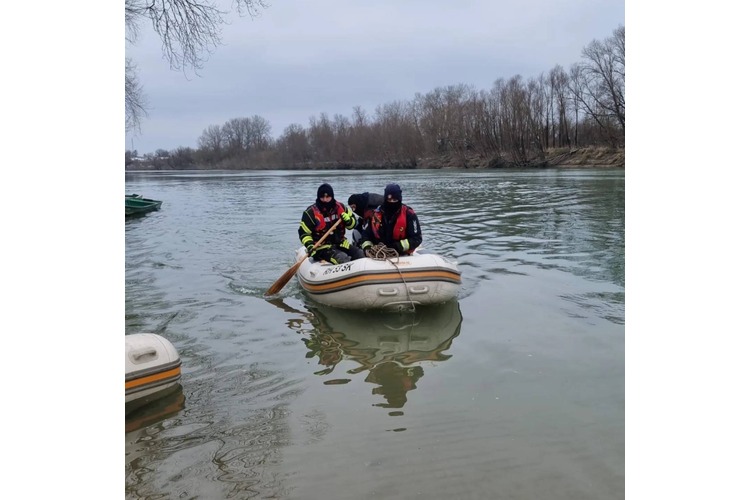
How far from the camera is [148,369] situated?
13.3ft

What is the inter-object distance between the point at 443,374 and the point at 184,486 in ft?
7.13

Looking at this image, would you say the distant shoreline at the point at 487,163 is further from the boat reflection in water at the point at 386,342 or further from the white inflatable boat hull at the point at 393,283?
the boat reflection in water at the point at 386,342

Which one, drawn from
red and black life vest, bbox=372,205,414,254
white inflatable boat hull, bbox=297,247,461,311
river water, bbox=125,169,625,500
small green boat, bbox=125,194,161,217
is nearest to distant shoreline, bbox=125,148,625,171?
small green boat, bbox=125,194,161,217

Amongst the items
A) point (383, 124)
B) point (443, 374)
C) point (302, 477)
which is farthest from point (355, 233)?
point (383, 124)

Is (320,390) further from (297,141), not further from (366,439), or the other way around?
(297,141)

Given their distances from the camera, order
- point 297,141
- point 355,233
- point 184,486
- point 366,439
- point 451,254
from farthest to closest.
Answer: point 297,141
point 451,254
point 355,233
point 366,439
point 184,486

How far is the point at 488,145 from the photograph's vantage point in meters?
50.7

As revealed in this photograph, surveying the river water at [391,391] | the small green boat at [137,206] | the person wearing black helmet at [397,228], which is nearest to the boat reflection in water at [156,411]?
the river water at [391,391]

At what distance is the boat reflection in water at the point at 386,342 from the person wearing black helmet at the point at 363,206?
53.7 inches

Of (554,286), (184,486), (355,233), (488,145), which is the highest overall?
(488,145)

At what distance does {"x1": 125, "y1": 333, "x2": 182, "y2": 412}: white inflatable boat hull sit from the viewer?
13.1 ft

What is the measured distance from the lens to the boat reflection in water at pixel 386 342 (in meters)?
4.60

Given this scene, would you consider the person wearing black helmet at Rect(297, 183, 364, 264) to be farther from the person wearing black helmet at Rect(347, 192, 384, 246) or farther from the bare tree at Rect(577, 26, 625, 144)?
the bare tree at Rect(577, 26, 625, 144)

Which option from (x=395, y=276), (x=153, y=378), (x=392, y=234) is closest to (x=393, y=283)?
(x=395, y=276)
